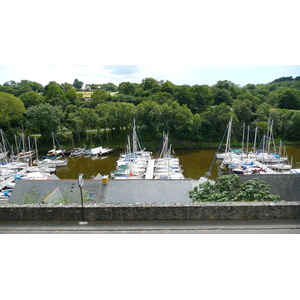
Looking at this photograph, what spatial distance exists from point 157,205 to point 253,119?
2871 centimetres

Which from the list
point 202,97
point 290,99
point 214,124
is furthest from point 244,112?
point 290,99

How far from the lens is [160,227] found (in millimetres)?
6391

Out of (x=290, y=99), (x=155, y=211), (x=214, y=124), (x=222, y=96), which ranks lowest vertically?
(x=214, y=124)

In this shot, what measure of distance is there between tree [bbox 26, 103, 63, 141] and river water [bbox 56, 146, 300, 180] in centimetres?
473

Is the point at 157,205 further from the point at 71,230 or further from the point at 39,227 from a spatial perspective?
the point at 39,227

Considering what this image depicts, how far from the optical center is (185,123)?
29.0 meters

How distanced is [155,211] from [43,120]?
2432 centimetres

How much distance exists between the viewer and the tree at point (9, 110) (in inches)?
1110

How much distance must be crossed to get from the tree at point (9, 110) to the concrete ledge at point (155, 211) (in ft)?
80.8

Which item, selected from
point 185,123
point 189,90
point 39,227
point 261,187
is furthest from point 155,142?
point 39,227

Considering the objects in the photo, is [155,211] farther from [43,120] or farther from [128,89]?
[128,89]

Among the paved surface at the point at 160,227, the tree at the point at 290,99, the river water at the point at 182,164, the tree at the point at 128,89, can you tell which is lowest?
the river water at the point at 182,164

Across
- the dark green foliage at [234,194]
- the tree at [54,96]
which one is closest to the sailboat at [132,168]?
the dark green foliage at [234,194]

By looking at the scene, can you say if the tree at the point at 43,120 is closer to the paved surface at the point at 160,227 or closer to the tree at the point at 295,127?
the paved surface at the point at 160,227
